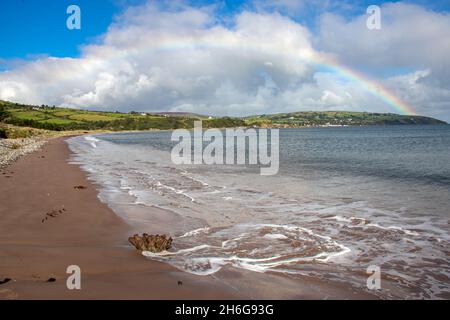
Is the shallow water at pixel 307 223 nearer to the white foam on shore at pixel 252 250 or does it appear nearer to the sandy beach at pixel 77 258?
the white foam on shore at pixel 252 250

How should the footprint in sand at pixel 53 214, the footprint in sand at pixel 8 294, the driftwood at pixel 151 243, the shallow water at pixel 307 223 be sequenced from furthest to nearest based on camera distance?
the footprint in sand at pixel 53 214 < the driftwood at pixel 151 243 < the shallow water at pixel 307 223 < the footprint in sand at pixel 8 294

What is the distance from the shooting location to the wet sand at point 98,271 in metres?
6.50

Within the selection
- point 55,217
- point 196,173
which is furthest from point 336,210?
point 196,173

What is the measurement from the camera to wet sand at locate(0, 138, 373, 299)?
6504mm

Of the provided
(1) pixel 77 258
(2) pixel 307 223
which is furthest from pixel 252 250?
(1) pixel 77 258

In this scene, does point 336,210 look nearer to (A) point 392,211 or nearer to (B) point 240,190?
(A) point 392,211

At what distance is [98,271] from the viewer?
24.9 ft

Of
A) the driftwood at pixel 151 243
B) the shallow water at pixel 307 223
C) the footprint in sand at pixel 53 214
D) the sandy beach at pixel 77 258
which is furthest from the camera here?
the footprint in sand at pixel 53 214

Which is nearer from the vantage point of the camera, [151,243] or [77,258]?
[77,258]

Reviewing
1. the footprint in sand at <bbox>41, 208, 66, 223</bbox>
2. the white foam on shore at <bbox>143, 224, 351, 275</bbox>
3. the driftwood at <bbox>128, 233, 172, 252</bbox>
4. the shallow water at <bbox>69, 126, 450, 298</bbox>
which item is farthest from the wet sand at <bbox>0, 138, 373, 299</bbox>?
the shallow water at <bbox>69, 126, 450, 298</bbox>

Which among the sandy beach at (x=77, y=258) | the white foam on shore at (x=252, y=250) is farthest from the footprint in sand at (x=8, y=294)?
the white foam on shore at (x=252, y=250)

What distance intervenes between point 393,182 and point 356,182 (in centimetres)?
231

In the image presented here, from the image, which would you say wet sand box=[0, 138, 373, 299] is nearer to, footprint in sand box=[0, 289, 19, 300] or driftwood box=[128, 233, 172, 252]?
footprint in sand box=[0, 289, 19, 300]

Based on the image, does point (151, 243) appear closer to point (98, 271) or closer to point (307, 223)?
point (98, 271)
